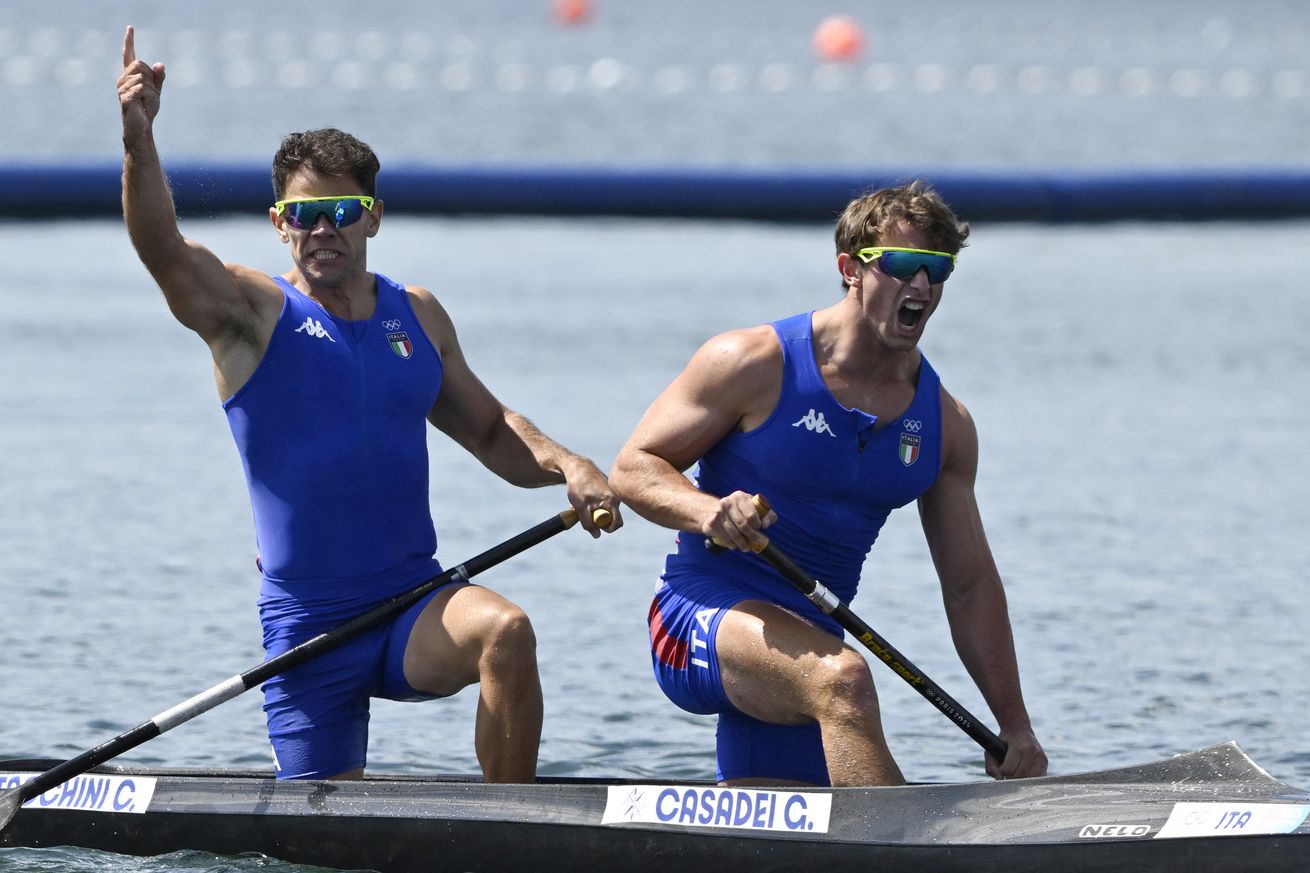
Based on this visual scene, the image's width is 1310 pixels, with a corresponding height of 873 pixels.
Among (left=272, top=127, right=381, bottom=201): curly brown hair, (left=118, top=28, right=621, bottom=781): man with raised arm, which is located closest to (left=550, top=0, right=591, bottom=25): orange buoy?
(left=272, top=127, right=381, bottom=201): curly brown hair

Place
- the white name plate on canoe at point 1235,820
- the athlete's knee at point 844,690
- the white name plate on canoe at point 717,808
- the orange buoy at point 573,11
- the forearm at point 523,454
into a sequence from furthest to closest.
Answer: the orange buoy at point 573,11 → the forearm at point 523,454 → the white name plate on canoe at point 717,808 → the athlete's knee at point 844,690 → the white name plate on canoe at point 1235,820

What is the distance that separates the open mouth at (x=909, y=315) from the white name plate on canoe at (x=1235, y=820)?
134cm

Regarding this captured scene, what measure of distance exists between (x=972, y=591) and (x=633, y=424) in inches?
304

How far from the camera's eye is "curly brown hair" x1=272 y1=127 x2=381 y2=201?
5555 mm

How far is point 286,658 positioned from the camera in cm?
546

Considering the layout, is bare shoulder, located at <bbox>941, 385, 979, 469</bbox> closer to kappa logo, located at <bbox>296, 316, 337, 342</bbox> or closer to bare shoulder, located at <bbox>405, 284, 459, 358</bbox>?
bare shoulder, located at <bbox>405, 284, 459, 358</bbox>

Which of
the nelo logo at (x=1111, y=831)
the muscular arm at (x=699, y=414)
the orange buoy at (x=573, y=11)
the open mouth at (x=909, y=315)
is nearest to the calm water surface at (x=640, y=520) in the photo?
the muscular arm at (x=699, y=414)

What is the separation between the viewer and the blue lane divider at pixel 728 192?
21328 millimetres

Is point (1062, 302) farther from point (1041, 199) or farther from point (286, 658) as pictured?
point (286, 658)

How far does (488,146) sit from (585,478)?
992 inches

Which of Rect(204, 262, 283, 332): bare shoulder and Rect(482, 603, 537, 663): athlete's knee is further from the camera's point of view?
Rect(204, 262, 283, 332): bare shoulder

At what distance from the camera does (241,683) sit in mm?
5523

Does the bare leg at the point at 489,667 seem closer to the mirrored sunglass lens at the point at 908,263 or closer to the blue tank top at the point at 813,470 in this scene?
the blue tank top at the point at 813,470

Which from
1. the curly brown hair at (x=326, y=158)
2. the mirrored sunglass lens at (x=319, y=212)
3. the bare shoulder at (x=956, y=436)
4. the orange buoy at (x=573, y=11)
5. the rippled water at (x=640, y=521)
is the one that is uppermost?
the orange buoy at (x=573, y=11)
